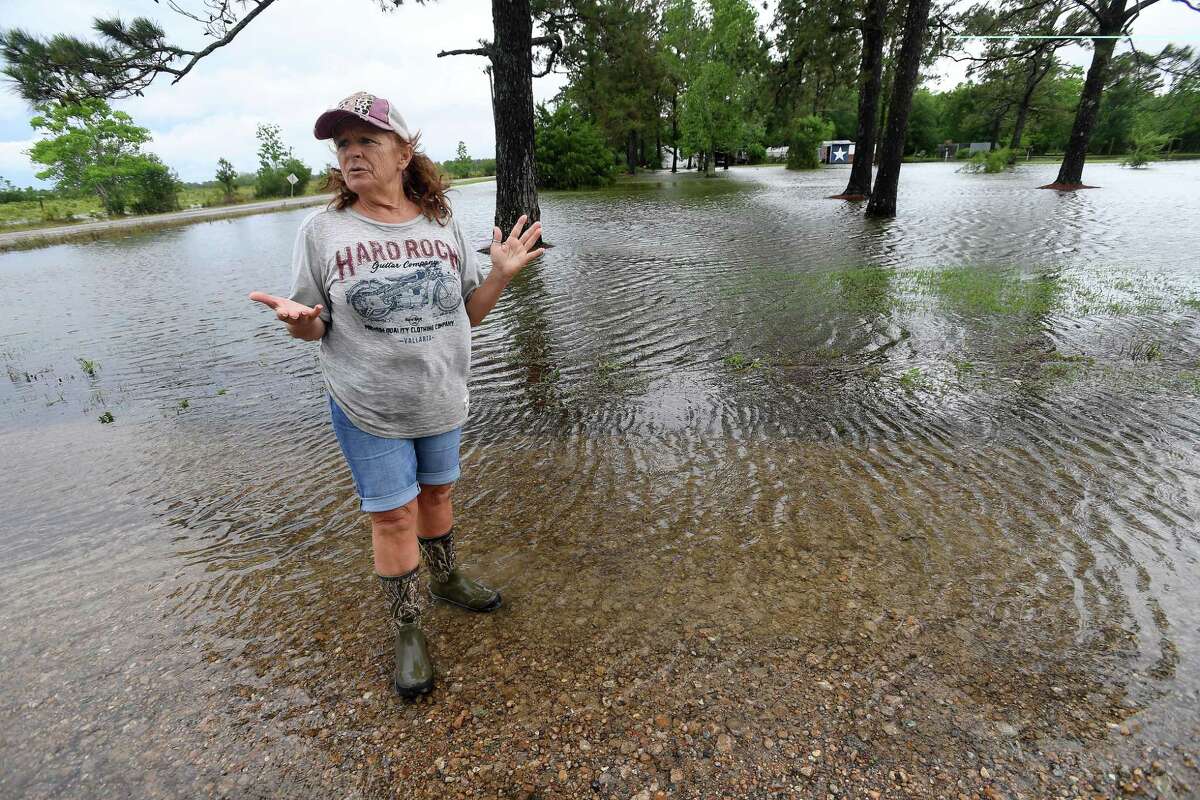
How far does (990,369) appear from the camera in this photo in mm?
5090

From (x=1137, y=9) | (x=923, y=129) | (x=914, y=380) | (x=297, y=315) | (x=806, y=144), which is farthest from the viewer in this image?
(x=923, y=129)

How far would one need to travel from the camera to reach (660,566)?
9.55 feet

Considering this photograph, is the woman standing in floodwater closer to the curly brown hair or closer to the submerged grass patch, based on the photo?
the curly brown hair

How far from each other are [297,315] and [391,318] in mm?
313

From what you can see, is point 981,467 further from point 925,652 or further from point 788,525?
point 925,652

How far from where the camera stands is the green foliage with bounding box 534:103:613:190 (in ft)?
108

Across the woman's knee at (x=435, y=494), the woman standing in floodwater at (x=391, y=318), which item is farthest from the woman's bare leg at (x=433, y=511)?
the woman standing in floodwater at (x=391, y=318)

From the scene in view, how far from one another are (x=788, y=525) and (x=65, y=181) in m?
46.5

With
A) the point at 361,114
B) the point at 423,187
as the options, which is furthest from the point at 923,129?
the point at 361,114

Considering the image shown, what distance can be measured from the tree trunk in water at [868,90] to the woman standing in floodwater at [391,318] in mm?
18359

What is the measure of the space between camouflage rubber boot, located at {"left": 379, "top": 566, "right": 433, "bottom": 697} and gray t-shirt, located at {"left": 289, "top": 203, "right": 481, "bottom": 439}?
628mm

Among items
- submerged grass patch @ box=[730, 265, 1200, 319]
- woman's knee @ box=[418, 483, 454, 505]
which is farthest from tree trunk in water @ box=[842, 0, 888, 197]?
woman's knee @ box=[418, 483, 454, 505]

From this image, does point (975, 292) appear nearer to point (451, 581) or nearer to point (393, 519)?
point (451, 581)

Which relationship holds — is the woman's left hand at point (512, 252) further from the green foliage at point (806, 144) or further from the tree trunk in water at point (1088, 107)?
the green foliage at point (806, 144)
